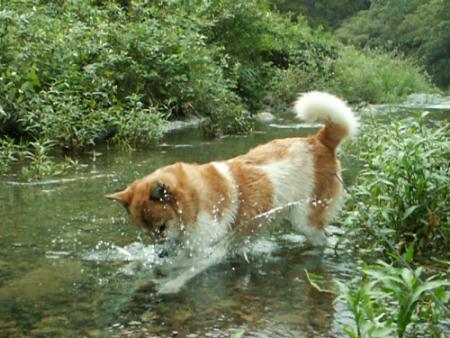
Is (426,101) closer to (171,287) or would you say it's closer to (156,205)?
(156,205)

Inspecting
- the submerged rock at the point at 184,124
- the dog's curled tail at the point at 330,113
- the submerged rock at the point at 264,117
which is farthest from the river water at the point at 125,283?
the submerged rock at the point at 264,117

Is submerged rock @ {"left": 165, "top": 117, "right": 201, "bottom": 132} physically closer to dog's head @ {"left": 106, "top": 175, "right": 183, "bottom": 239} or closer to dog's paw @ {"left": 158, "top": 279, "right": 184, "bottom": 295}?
dog's head @ {"left": 106, "top": 175, "right": 183, "bottom": 239}

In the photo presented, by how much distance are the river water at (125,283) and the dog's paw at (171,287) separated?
0.06 meters

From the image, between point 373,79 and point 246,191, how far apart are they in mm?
18581

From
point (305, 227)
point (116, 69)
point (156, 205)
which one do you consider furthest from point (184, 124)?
point (156, 205)

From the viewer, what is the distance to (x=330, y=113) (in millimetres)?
5547

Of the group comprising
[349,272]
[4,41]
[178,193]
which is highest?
[4,41]

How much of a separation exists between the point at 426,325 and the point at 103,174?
561 cm

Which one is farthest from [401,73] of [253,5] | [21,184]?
[21,184]

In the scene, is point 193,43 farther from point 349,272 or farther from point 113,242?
point 349,272

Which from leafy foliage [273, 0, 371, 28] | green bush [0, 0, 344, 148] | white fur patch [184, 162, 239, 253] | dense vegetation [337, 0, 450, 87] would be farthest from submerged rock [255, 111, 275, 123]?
leafy foliage [273, 0, 371, 28]

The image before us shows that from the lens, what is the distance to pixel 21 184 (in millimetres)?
8070

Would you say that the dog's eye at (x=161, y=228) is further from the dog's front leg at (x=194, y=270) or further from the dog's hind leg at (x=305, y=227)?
the dog's hind leg at (x=305, y=227)

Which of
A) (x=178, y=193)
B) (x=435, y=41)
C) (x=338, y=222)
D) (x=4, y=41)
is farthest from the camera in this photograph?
(x=435, y=41)
